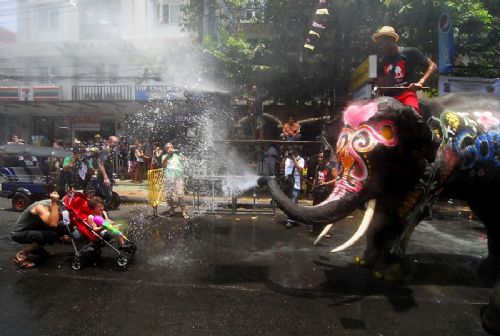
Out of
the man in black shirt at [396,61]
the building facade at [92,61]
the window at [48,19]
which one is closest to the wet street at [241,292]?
the man in black shirt at [396,61]

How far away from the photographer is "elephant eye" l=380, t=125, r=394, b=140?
3.92 m

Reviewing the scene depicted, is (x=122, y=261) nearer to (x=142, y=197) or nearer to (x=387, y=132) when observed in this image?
(x=387, y=132)

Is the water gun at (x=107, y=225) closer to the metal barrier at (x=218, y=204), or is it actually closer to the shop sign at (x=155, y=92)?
the metal barrier at (x=218, y=204)

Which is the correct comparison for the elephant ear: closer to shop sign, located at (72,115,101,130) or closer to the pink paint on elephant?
the pink paint on elephant

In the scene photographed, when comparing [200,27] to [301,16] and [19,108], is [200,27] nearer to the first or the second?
[301,16]

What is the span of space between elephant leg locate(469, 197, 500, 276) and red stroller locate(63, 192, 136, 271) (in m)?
4.43

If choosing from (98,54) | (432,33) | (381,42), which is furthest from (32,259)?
(98,54)

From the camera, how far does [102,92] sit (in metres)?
19.0

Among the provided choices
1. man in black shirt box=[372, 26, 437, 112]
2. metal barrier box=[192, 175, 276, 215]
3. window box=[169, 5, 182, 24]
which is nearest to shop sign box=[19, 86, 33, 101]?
window box=[169, 5, 182, 24]

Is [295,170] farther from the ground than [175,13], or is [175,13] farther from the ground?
[175,13]

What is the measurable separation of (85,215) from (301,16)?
8.58 m

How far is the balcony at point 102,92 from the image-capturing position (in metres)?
18.6

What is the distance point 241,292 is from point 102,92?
17.0 meters

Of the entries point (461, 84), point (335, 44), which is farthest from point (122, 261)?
point (461, 84)
